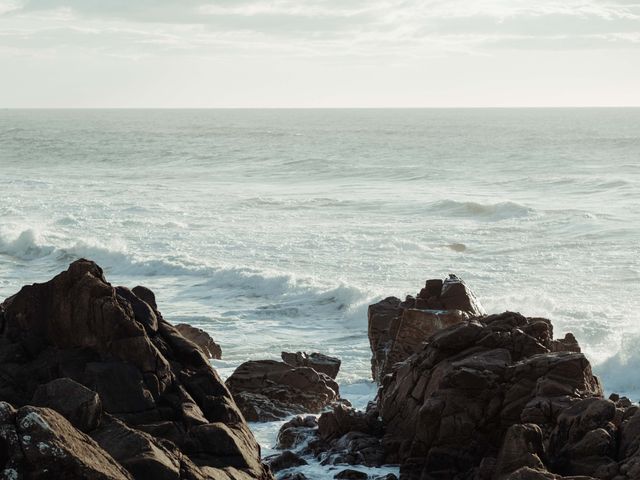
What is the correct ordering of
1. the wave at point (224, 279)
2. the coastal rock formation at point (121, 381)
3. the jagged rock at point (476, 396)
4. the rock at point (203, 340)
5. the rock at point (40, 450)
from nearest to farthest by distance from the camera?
1. the rock at point (40, 450)
2. the coastal rock formation at point (121, 381)
3. the jagged rock at point (476, 396)
4. the rock at point (203, 340)
5. the wave at point (224, 279)

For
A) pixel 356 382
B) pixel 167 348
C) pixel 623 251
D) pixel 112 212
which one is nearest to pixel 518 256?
pixel 623 251

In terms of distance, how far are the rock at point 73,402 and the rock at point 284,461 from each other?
4.23 m

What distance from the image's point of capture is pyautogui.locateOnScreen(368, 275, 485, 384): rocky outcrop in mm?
19234

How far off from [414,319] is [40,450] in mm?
11338

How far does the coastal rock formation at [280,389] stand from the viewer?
1839cm

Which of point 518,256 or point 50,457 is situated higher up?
point 50,457

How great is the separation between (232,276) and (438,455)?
21035mm

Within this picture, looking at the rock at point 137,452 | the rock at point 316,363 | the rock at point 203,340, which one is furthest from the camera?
the rock at point 203,340

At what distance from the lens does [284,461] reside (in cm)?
1490

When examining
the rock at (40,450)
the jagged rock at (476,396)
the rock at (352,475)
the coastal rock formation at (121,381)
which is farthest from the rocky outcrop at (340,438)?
the rock at (40,450)

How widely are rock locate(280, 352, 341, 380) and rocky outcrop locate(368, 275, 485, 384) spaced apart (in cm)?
82

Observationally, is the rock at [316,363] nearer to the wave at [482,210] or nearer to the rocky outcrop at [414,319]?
the rocky outcrop at [414,319]

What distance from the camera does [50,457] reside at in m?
8.84

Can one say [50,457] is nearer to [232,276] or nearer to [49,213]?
[232,276]
